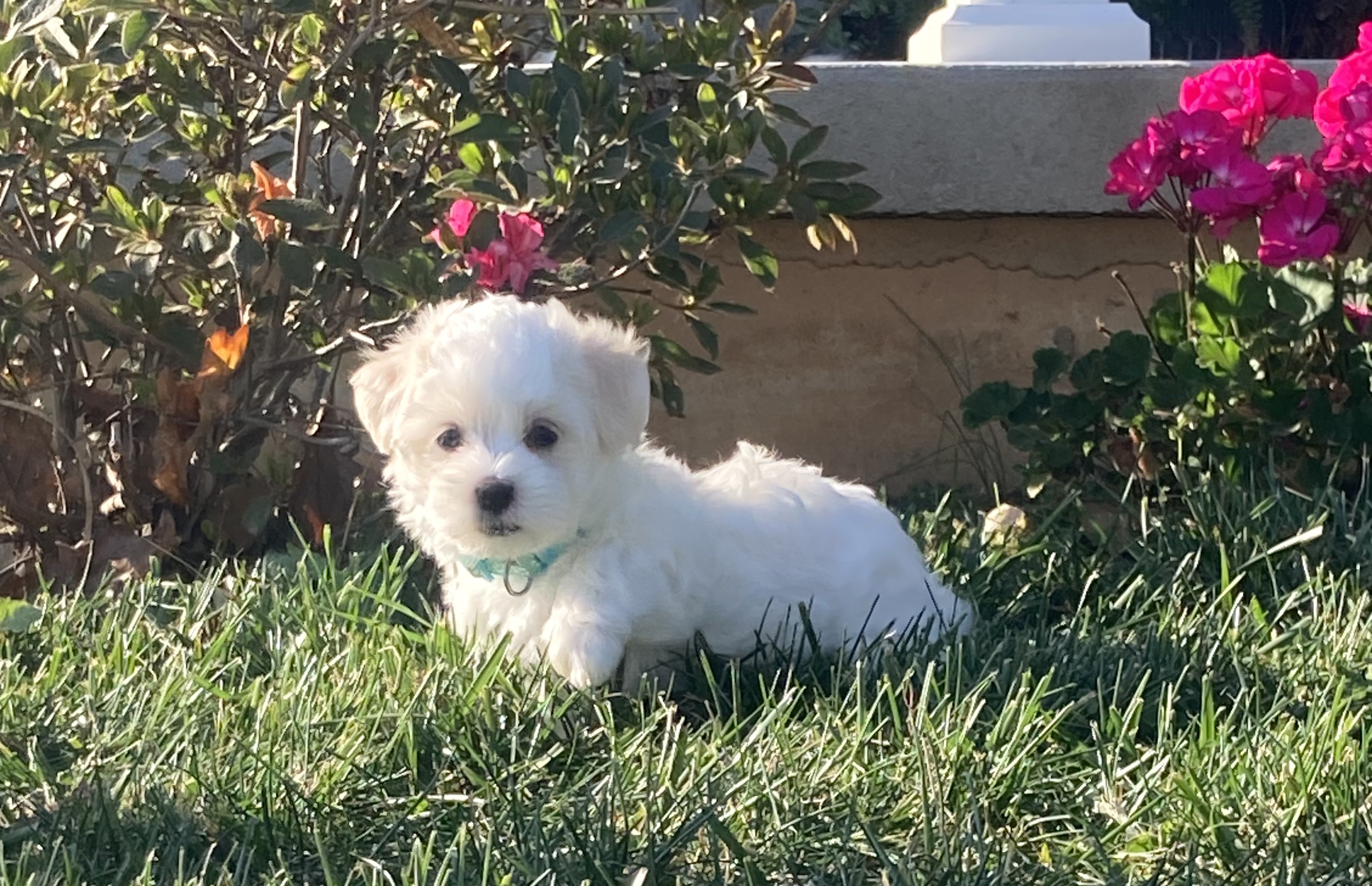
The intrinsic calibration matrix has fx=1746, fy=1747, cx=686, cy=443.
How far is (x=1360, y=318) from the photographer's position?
152 inches

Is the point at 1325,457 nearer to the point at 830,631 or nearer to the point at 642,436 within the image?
the point at 830,631

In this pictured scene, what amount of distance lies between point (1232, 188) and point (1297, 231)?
16cm

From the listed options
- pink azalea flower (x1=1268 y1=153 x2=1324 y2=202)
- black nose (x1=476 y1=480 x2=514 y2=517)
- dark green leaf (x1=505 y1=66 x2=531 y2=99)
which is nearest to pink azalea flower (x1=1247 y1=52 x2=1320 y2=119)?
pink azalea flower (x1=1268 y1=153 x2=1324 y2=202)

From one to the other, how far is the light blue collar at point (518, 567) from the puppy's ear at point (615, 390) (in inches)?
7.0

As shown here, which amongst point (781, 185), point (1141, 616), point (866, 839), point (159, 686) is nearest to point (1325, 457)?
point (1141, 616)

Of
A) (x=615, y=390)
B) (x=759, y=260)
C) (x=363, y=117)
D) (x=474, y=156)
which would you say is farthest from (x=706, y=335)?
(x=615, y=390)

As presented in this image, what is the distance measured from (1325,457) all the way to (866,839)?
203cm

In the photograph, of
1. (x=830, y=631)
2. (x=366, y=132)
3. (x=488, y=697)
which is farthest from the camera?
(x=366, y=132)

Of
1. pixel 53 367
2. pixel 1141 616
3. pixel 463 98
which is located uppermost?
pixel 463 98

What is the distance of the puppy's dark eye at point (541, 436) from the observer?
9.32 ft

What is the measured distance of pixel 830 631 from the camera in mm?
3213

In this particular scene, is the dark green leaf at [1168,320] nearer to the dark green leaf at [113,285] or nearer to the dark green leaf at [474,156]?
the dark green leaf at [474,156]

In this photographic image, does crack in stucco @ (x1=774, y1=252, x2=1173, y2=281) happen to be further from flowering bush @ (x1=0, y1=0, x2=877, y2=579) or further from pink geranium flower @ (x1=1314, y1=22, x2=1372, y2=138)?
pink geranium flower @ (x1=1314, y1=22, x2=1372, y2=138)

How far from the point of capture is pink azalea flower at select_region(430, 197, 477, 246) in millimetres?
3600
